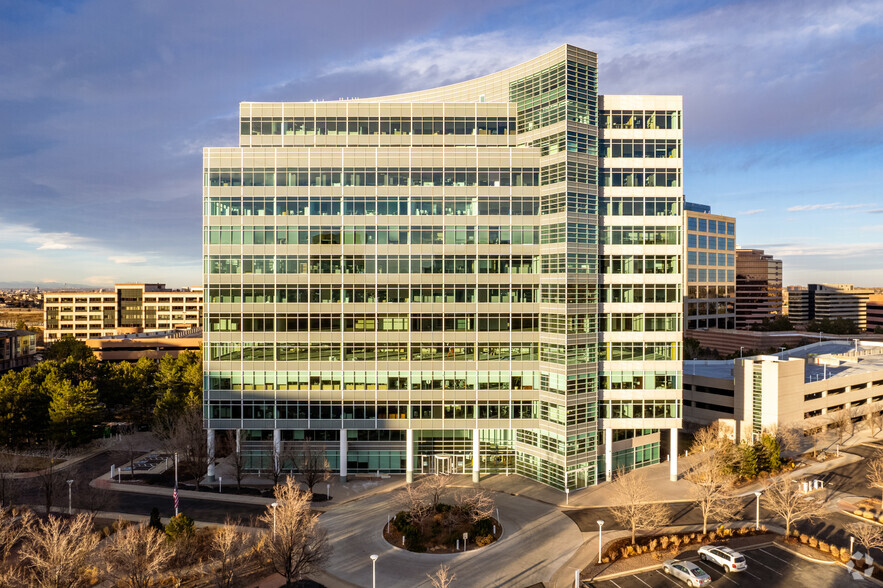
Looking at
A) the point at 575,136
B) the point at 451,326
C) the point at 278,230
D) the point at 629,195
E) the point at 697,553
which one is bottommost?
the point at 697,553

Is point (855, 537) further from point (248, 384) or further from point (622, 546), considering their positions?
point (248, 384)

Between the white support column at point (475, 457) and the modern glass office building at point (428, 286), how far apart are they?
374 mm

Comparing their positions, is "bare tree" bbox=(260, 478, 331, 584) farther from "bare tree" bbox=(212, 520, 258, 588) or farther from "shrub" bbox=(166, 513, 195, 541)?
"shrub" bbox=(166, 513, 195, 541)

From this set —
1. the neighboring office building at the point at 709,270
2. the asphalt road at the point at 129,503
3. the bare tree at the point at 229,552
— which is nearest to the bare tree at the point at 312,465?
the asphalt road at the point at 129,503

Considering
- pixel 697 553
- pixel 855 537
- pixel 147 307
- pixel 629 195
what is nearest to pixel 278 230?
pixel 629 195

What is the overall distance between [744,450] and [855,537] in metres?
12.9

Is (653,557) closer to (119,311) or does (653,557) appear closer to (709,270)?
(709,270)

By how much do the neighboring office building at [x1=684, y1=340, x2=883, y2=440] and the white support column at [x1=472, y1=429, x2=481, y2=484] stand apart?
120ft

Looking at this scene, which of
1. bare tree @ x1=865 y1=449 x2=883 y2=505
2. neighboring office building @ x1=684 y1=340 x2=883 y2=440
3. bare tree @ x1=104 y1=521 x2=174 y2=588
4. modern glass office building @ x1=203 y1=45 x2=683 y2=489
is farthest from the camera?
neighboring office building @ x1=684 y1=340 x2=883 y2=440

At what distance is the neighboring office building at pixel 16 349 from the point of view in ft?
313

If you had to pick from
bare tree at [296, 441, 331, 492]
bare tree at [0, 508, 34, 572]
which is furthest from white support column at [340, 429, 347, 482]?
bare tree at [0, 508, 34, 572]

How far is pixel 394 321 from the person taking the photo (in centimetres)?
5762

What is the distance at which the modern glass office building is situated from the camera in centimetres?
5738

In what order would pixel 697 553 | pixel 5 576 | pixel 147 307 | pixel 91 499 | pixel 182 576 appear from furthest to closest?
pixel 147 307 < pixel 91 499 < pixel 697 553 < pixel 182 576 < pixel 5 576
